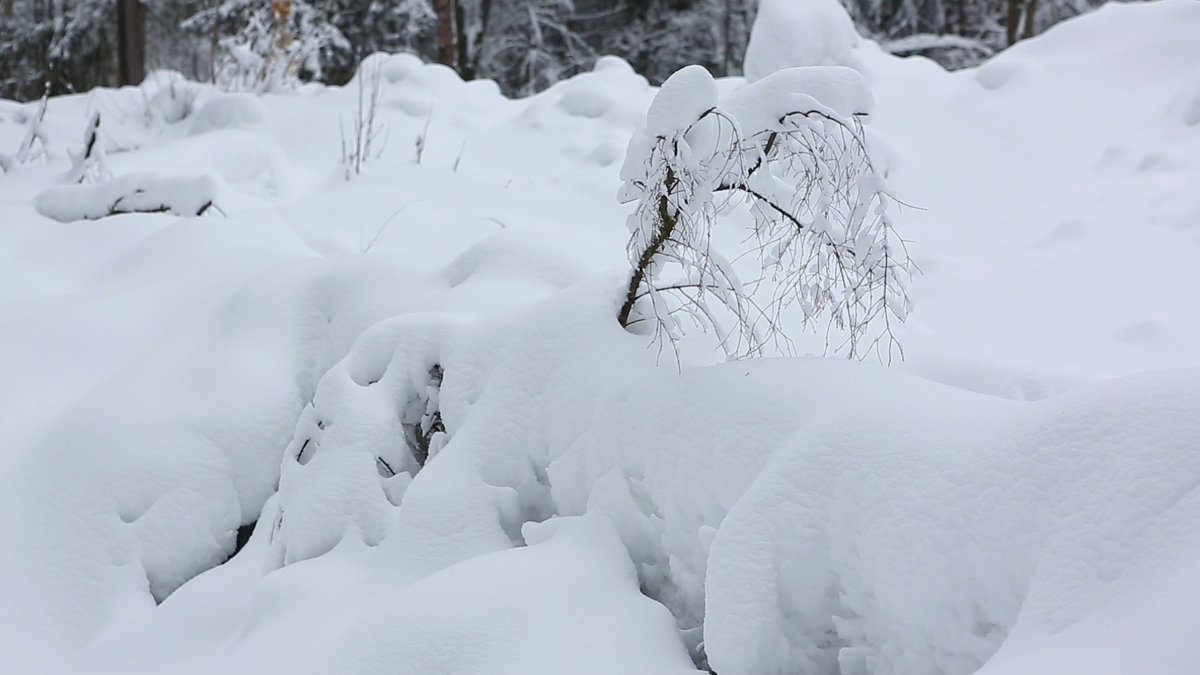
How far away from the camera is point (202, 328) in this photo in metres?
3.00

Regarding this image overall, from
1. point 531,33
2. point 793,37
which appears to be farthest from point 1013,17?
point 531,33

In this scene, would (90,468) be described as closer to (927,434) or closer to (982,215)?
(927,434)

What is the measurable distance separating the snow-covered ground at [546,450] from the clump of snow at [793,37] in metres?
2.19

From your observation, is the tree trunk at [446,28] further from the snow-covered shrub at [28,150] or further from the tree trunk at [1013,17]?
the tree trunk at [1013,17]

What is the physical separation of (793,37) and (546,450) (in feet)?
17.0

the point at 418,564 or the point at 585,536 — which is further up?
the point at 585,536

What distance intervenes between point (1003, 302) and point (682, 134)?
2583 mm

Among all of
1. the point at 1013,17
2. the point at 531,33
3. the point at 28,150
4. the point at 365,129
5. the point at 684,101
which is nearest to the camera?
the point at 684,101

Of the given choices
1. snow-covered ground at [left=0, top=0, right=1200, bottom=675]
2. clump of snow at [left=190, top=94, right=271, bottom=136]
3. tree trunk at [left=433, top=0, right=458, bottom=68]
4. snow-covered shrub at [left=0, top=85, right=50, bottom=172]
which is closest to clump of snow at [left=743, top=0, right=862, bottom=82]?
snow-covered ground at [left=0, top=0, right=1200, bottom=675]

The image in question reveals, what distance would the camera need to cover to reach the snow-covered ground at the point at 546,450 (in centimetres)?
135

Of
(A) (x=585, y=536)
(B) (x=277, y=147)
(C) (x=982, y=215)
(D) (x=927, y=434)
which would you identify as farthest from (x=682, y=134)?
(B) (x=277, y=147)

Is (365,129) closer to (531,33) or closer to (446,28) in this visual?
(446,28)

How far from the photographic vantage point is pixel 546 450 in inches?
84.6

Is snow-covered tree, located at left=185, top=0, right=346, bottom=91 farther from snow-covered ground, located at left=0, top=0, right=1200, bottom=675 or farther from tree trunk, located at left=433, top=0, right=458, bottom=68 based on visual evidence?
snow-covered ground, located at left=0, top=0, right=1200, bottom=675
